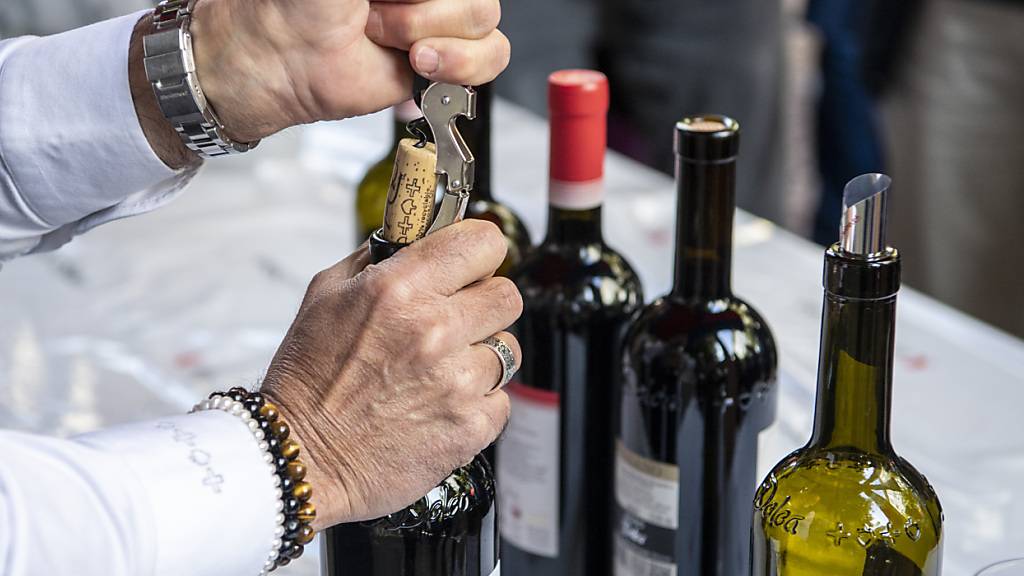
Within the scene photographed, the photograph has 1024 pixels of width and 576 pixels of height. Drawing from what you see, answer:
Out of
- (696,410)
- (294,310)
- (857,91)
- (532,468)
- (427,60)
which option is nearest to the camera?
(427,60)

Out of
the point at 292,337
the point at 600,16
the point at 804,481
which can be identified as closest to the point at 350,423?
the point at 292,337

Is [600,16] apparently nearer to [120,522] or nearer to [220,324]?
[220,324]

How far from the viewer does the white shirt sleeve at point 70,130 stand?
30.0 inches

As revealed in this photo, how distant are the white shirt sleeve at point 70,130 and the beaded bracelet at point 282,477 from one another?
266mm

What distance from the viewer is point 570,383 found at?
0.83 m

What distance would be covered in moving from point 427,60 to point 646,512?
12.9 inches

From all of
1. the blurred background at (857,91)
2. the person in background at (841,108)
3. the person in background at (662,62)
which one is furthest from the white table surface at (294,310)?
the person in background at (841,108)

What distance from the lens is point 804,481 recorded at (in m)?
0.61

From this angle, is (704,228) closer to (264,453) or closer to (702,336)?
(702,336)

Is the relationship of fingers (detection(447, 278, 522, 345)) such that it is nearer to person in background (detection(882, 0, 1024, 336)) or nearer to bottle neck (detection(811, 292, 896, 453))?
bottle neck (detection(811, 292, 896, 453))

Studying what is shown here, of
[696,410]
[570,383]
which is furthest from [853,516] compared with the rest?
[570,383]

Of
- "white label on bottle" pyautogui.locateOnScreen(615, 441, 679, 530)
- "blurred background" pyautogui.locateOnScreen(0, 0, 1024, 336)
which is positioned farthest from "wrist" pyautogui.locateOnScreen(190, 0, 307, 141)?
"blurred background" pyautogui.locateOnScreen(0, 0, 1024, 336)

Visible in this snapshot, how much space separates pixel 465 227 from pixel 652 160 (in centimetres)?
210

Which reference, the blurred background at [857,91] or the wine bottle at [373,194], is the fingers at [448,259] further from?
the blurred background at [857,91]
